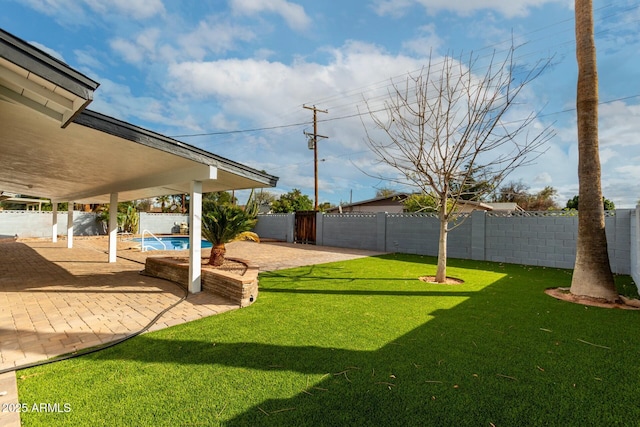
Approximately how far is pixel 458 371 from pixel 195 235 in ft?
16.6

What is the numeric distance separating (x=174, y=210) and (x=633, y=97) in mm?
37174

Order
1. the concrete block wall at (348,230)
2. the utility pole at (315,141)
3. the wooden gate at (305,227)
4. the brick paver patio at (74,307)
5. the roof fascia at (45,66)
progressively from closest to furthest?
the roof fascia at (45,66), the brick paver patio at (74,307), the concrete block wall at (348,230), the wooden gate at (305,227), the utility pole at (315,141)

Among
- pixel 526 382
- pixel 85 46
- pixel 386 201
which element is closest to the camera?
pixel 526 382

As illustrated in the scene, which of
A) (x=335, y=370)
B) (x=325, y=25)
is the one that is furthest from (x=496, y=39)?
(x=335, y=370)

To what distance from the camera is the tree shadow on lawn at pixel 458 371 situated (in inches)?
93.8

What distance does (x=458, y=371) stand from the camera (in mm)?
3074

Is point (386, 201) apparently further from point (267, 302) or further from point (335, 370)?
point (335, 370)

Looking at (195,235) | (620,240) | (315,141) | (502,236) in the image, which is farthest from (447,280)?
(315,141)

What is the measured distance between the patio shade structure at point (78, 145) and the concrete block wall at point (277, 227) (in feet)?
37.8

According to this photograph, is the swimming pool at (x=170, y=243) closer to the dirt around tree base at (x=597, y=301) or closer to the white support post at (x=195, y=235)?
the white support post at (x=195, y=235)

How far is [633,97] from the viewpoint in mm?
14234

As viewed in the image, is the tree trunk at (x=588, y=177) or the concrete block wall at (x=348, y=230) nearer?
the tree trunk at (x=588, y=177)

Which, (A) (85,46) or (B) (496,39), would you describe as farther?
(A) (85,46)

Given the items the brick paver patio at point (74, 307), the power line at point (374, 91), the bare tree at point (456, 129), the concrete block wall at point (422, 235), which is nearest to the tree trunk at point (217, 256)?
the brick paver patio at point (74, 307)
